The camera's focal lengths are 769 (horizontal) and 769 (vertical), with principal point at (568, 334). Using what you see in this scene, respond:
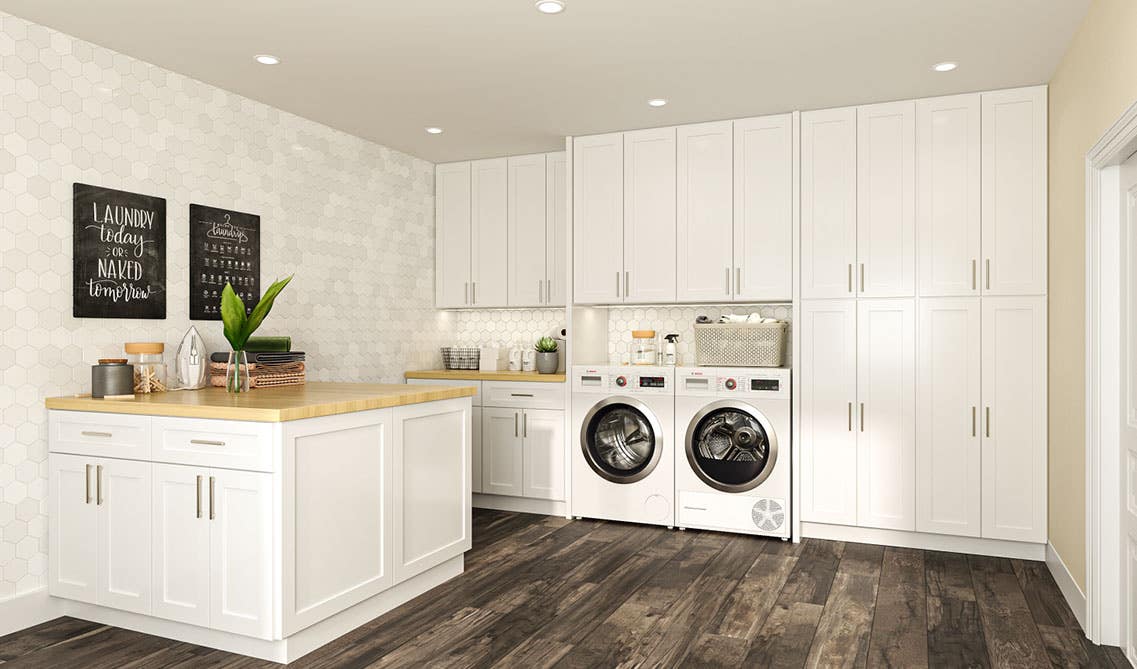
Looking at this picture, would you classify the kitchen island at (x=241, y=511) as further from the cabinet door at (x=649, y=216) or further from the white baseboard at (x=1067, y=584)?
the white baseboard at (x=1067, y=584)

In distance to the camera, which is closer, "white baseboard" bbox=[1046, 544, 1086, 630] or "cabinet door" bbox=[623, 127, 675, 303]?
"white baseboard" bbox=[1046, 544, 1086, 630]

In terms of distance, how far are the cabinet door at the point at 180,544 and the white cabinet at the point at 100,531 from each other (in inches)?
2.3

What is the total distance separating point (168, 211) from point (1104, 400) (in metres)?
4.13

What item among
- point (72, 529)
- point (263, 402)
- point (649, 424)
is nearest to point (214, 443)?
point (263, 402)

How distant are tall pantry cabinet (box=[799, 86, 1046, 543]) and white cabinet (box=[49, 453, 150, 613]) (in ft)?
11.0

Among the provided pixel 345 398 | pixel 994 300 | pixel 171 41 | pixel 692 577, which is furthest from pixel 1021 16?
pixel 171 41

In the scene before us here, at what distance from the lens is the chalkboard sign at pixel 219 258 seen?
383 cm

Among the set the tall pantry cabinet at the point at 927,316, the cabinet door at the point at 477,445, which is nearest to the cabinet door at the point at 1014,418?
the tall pantry cabinet at the point at 927,316

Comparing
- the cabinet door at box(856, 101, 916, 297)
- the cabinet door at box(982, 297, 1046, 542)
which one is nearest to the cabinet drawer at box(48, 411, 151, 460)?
the cabinet door at box(856, 101, 916, 297)

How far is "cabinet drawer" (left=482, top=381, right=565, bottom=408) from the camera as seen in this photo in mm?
5023

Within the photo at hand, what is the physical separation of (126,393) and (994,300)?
4171mm

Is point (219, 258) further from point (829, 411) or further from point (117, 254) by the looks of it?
point (829, 411)

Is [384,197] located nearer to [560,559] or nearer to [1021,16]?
[560,559]

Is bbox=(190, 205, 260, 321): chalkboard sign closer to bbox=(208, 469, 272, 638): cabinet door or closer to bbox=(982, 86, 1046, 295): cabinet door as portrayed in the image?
bbox=(208, 469, 272, 638): cabinet door
